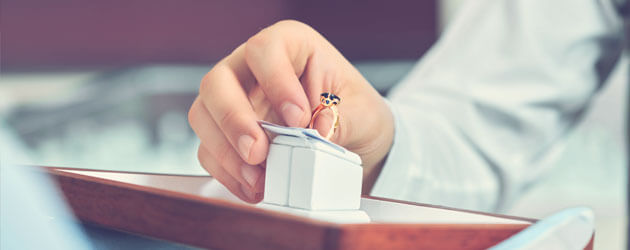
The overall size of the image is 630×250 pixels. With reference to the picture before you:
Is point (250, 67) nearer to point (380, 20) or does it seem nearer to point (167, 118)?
point (167, 118)

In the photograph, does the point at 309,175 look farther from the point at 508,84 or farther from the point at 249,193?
the point at 508,84

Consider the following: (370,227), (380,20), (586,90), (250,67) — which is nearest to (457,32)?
(586,90)

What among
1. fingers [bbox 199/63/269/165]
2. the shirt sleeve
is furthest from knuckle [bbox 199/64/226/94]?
the shirt sleeve

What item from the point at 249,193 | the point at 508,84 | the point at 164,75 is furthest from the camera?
the point at 164,75

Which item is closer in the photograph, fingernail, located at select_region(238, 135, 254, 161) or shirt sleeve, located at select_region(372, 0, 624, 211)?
fingernail, located at select_region(238, 135, 254, 161)

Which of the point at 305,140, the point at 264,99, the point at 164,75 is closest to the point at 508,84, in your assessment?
the point at 264,99

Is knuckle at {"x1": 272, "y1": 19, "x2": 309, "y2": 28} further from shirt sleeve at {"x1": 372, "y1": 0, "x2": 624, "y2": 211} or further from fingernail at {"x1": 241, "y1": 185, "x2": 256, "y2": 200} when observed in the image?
shirt sleeve at {"x1": 372, "y1": 0, "x2": 624, "y2": 211}
